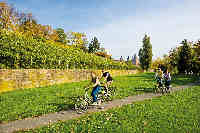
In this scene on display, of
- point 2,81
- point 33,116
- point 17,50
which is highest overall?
point 17,50

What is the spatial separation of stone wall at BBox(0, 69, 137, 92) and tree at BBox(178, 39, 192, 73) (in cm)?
2995

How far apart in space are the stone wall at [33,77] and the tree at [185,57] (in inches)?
1179

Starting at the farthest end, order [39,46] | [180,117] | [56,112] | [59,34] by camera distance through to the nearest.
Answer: [59,34] → [39,46] → [56,112] → [180,117]

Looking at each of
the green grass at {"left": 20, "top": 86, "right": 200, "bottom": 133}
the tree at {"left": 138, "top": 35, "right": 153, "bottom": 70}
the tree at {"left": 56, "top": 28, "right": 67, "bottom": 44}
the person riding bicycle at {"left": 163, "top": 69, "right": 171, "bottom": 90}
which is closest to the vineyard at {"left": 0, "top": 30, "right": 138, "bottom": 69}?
the green grass at {"left": 20, "top": 86, "right": 200, "bottom": 133}

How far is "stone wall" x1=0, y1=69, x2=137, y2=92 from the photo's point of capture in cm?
1244

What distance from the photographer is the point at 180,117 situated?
612 cm

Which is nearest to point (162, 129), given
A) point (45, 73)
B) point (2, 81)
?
point (2, 81)

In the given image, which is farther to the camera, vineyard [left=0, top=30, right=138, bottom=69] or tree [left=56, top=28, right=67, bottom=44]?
tree [left=56, top=28, right=67, bottom=44]

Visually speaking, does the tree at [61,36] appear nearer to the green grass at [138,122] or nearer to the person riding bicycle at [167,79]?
the person riding bicycle at [167,79]

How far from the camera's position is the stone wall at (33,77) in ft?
40.8

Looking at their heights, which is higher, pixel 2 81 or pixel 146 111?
pixel 2 81

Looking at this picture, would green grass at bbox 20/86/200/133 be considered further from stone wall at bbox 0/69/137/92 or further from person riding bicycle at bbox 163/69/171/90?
stone wall at bbox 0/69/137/92

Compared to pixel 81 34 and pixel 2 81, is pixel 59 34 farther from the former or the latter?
pixel 2 81

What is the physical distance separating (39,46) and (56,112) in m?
12.1
